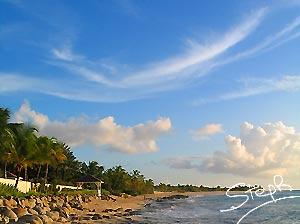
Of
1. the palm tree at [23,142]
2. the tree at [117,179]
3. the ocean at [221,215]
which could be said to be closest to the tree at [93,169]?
the tree at [117,179]

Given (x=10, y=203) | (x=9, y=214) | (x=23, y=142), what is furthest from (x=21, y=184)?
(x=9, y=214)

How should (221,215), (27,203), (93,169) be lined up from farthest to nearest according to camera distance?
(93,169) → (221,215) → (27,203)

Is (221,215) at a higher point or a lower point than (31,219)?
higher

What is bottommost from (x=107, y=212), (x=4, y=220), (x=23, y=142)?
(x=4, y=220)

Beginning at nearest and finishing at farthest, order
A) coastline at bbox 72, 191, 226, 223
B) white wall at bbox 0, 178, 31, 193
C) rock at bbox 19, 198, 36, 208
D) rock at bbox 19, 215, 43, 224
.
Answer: rock at bbox 19, 215, 43, 224 → rock at bbox 19, 198, 36, 208 → coastline at bbox 72, 191, 226, 223 → white wall at bbox 0, 178, 31, 193

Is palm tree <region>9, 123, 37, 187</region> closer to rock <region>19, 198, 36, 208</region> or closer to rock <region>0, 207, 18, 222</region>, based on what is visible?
rock <region>19, 198, 36, 208</region>

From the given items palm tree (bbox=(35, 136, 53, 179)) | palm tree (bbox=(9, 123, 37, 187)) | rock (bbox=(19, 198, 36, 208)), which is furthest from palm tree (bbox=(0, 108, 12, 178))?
rock (bbox=(19, 198, 36, 208))

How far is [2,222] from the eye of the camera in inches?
695

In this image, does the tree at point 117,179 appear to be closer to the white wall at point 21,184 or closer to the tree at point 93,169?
the tree at point 93,169

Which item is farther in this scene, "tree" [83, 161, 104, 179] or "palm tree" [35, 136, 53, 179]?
"tree" [83, 161, 104, 179]

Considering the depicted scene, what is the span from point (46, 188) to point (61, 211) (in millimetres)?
14819

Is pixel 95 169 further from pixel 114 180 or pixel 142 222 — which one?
pixel 142 222

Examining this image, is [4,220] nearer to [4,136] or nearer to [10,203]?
[10,203]

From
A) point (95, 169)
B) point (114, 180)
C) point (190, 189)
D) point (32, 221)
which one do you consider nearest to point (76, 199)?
point (32, 221)
